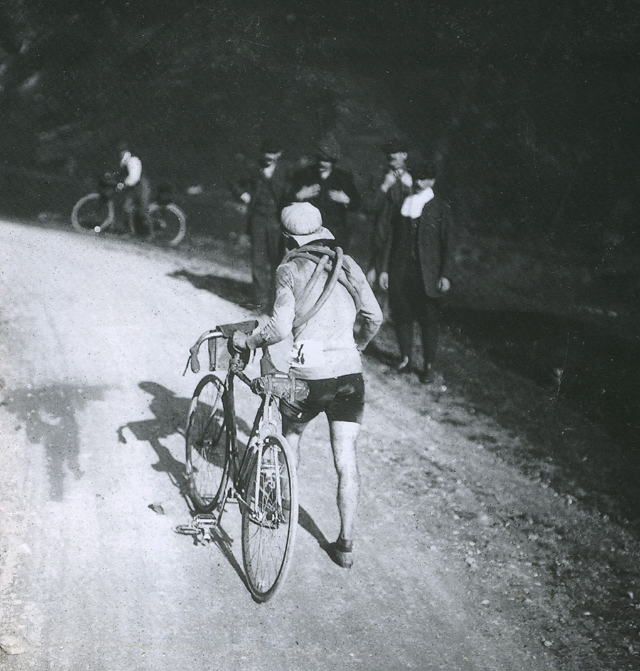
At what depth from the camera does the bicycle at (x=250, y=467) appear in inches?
137

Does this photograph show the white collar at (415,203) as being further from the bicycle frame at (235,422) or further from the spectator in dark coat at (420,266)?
the bicycle frame at (235,422)

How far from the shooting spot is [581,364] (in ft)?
13.3

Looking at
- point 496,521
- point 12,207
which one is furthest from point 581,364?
point 12,207

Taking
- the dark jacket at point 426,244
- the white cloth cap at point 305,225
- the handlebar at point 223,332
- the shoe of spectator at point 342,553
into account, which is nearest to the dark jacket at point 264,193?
the white cloth cap at point 305,225

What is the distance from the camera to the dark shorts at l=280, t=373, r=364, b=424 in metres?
3.71

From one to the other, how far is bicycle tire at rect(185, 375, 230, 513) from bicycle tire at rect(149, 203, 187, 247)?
793mm

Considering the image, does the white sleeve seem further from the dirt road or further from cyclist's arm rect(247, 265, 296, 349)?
cyclist's arm rect(247, 265, 296, 349)

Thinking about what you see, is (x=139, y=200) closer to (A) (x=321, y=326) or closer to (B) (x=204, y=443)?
(A) (x=321, y=326)

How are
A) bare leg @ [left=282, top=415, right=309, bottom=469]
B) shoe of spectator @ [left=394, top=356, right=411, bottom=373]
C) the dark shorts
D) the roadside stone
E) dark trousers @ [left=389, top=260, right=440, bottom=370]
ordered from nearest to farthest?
1. the roadside stone
2. the dark shorts
3. bare leg @ [left=282, top=415, right=309, bottom=469]
4. shoe of spectator @ [left=394, top=356, right=411, bottom=373]
5. dark trousers @ [left=389, top=260, right=440, bottom=370]

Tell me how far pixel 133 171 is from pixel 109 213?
262 millimetres

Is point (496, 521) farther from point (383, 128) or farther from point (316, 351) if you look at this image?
point (383, 128)

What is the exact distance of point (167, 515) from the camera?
12.7ft

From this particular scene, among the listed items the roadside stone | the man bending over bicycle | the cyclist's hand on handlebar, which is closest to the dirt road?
the roadside stone

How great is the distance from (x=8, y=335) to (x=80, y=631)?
1.52 meters
